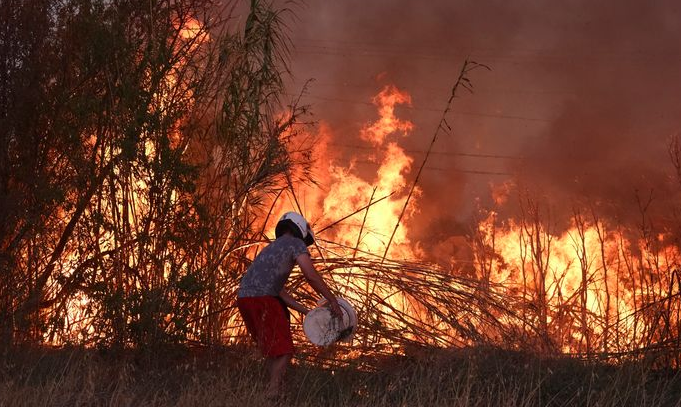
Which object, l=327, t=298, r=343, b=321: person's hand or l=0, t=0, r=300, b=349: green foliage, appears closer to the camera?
l=327, t=298, r=343, b=321: person's hand

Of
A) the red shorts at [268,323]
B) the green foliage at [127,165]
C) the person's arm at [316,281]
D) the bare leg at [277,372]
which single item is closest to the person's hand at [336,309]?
the person's arm at [316,281]

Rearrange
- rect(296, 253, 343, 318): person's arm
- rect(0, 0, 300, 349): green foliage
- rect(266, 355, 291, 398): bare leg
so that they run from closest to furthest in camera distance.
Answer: rect(296, 253, 343, 318): person's arm < rect(266, 355, 291, 398): bare leg < rect(0, 0, 300, 349): green foliage

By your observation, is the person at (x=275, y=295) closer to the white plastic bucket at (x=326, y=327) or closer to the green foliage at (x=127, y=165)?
the white plastic bucket at (x=326, y=327)

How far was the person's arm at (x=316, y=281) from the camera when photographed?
721cm

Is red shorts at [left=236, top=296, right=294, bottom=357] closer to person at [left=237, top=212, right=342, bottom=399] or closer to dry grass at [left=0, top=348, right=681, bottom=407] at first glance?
person at [left=237, top=212, right=342, bottom=399]

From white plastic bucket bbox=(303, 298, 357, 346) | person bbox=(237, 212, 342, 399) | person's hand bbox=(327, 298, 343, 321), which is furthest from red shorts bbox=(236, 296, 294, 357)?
person's hand bbox=(327, 298, 343, 321)

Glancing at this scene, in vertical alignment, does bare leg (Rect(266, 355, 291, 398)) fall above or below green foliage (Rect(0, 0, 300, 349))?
below

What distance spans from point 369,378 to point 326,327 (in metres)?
0.97

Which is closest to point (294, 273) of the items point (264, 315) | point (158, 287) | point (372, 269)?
point (372, 269)

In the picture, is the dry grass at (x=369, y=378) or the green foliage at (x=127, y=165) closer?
the dry grass at (x=369, y=378)

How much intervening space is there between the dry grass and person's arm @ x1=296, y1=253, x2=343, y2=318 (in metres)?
0.74

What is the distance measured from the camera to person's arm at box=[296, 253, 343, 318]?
7.21 m

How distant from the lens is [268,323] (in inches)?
293

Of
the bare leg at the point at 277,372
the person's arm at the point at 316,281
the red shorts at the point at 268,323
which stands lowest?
the bare leg at the point at 277,372
